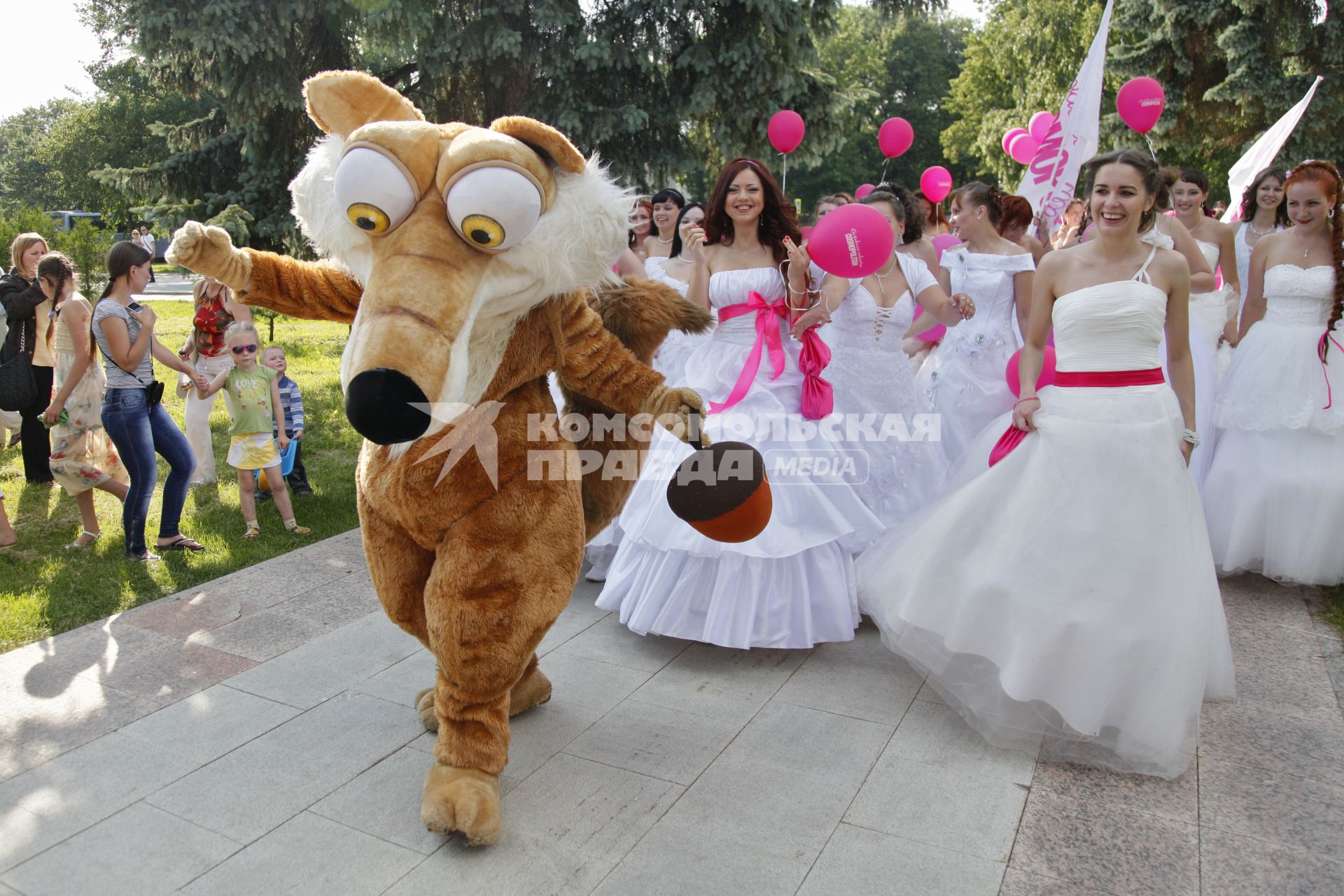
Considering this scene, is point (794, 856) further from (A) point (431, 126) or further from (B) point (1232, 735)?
(A) point (431, 126)

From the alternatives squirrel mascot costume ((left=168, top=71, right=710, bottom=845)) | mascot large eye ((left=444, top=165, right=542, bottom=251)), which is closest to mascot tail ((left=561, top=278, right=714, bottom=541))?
squirrel mascot costume ((left=168, top=71, right=710, bottom=845))

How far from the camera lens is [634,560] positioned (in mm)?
4578

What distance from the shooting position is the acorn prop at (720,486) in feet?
9.86

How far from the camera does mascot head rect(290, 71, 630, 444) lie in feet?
7.93

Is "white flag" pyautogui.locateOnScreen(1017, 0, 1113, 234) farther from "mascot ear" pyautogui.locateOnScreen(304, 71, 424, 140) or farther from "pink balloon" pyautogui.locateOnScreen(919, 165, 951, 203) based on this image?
"mascot ear" pyautogui.locateOnScreen(304, 71, 424, 140)

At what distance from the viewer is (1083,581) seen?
11.0 ft

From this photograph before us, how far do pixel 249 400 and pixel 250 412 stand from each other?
0.08 m

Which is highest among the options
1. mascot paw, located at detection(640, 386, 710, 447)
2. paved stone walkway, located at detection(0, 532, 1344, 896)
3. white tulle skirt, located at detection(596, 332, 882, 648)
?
mascot paw, located at detection(640, 386, 710, 447)

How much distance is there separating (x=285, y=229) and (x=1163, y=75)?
1701 cm

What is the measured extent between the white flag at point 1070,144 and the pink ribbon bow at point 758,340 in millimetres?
3506

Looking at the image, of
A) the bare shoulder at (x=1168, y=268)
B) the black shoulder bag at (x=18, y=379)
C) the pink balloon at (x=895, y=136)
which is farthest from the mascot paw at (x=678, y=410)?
the pink balloon at (x=895, y=136)

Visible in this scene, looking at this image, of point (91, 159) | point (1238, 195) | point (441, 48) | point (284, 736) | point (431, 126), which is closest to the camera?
point (431, 126)

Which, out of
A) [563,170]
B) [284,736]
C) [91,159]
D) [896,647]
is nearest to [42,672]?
[284,736]

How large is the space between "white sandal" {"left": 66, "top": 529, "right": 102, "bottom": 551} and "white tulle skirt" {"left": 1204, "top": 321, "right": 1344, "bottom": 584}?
6.87 meters
